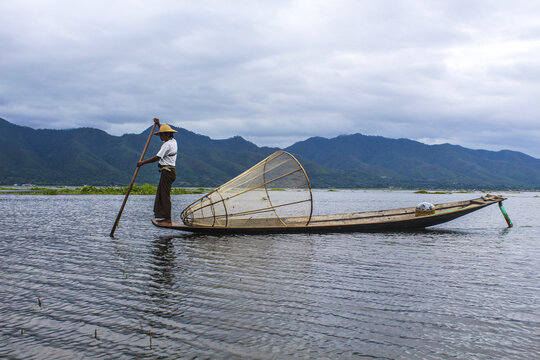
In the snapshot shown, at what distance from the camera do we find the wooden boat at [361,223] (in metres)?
17.9

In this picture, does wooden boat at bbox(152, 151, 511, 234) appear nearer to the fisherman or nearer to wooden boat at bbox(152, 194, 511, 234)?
wooden boat at bbox(152, 194, 511, 234)

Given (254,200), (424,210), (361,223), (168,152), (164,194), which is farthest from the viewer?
(424,210)

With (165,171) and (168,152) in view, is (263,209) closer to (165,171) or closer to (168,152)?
(165,171)

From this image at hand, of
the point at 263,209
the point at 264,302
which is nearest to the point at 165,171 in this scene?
the point at 263,209

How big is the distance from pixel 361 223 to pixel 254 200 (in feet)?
17.3

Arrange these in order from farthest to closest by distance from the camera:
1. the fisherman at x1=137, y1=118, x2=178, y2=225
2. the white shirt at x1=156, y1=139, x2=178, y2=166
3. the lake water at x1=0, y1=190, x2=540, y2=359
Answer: the fisherman at x1=137, y1=118, x2=178, y2=225, the white shirt at x1=156, y1=139, x2=178, y2=166, the lake water at x1=0, y1=190, x2=540, y2=359

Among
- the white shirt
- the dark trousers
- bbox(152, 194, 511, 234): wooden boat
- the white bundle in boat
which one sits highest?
the white shirt

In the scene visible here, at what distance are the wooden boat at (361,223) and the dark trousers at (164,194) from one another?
48cm

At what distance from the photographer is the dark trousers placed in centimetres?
1644

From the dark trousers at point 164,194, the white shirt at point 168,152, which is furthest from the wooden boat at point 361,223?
the white shirt at point 168,152

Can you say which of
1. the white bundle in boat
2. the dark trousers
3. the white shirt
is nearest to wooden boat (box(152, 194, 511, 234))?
the white bundle in boat

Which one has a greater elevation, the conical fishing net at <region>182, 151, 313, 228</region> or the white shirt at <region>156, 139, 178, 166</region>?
the white shirt at <region>156, 139, 178, 166</region>

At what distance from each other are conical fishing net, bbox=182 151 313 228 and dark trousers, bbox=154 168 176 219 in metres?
1.15

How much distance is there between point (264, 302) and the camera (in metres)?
8.21
